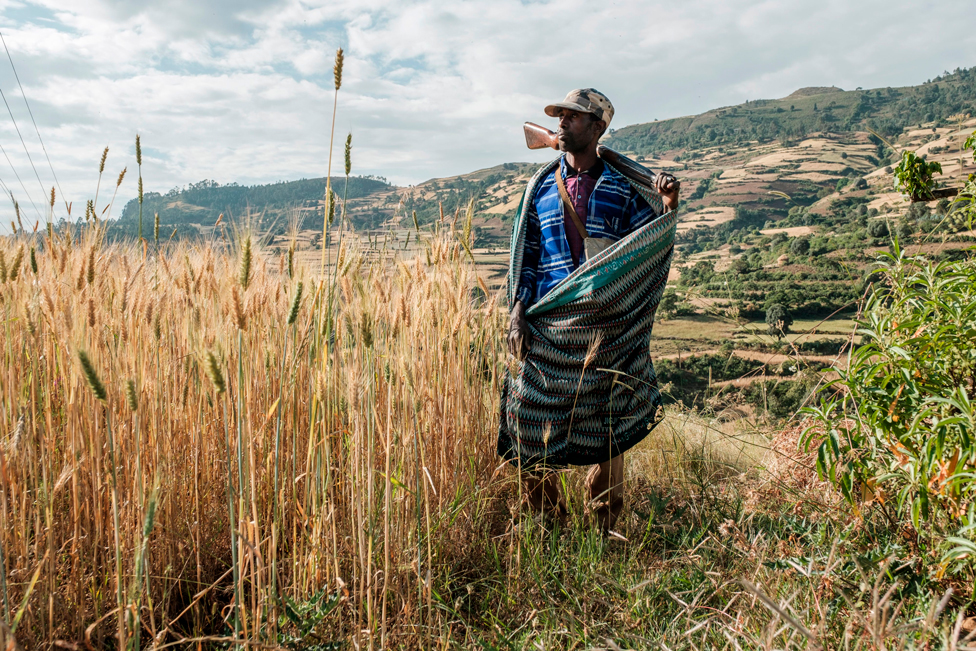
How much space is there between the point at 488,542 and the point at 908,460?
136cm

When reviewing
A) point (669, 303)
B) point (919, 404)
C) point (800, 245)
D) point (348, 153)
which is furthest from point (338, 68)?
point (800, 245)

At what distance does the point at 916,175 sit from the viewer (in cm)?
190

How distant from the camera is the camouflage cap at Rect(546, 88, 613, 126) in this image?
2250mm

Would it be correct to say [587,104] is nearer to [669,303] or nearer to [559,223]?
[559,223]

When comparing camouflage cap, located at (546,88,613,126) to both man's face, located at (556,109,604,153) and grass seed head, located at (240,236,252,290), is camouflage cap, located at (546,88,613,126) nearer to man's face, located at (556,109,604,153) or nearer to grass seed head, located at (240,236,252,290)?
man's face, located at (556,109,604,153)

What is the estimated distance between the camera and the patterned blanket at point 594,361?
2.19 meters

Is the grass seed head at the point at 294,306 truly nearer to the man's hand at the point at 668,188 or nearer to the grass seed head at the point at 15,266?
the grass seed head at the point at 15,266

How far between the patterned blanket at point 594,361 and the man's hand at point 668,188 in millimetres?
74

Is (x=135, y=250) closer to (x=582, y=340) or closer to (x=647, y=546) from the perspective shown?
(x=582, y=340)

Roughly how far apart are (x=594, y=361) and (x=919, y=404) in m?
1.06

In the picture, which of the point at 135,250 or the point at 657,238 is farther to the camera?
the point at 135,250

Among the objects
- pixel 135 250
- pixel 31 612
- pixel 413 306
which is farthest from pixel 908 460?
pixel 135 250

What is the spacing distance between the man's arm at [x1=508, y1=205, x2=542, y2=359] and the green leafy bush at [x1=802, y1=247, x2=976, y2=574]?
110cm

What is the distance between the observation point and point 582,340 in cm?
223
